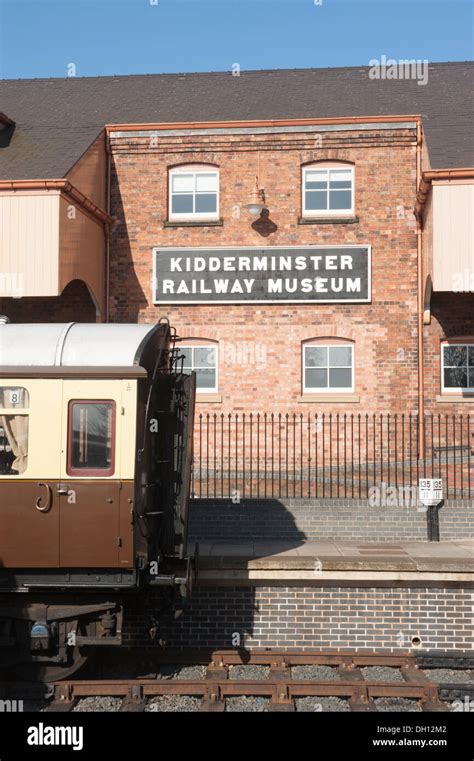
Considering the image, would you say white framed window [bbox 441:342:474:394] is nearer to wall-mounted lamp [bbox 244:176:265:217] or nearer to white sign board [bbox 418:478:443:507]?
white sign board [bbox 418:478:443:507]

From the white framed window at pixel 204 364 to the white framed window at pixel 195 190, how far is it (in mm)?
2784

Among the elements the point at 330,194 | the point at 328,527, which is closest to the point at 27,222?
the point at 330,194

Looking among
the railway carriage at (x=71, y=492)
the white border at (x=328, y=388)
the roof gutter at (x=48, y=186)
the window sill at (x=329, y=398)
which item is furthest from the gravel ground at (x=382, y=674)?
the roof gutter at (x=48, y=186)

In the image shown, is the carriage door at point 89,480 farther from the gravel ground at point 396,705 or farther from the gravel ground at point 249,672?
the gravel ground at point 396,705

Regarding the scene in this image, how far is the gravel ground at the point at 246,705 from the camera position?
720 cm

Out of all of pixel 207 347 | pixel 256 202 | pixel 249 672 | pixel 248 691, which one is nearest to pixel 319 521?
pixel 249 672

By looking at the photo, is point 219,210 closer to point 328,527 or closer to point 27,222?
point 27,222

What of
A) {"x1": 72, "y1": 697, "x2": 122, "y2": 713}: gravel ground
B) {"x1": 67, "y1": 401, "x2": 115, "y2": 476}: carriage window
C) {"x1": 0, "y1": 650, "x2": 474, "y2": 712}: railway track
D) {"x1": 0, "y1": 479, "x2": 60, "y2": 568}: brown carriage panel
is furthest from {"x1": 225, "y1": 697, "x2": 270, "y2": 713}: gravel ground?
{"x1": 67, "y1": 401, "x2": 115, "y2": 476}: carriage window

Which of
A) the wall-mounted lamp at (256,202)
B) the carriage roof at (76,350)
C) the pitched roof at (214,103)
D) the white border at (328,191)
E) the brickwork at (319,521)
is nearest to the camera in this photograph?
the carriage roof at (76,350)

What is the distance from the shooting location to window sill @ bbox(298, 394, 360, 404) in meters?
15.1

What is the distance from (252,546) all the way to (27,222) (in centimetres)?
681

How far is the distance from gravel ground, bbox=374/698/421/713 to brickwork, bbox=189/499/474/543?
479 cm

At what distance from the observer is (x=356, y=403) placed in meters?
15.1

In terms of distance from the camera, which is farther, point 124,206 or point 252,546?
point 124,206
